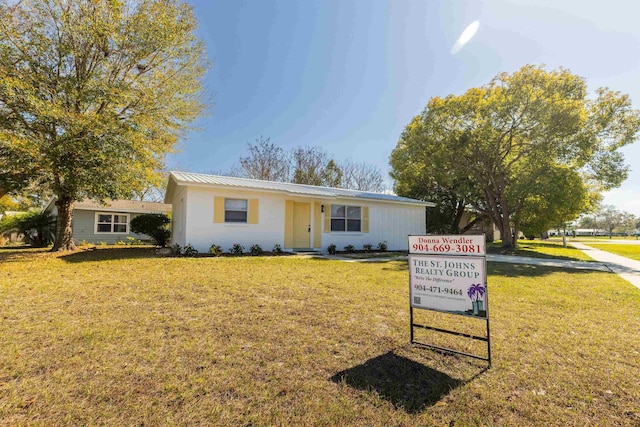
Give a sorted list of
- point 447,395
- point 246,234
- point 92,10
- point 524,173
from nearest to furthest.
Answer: point 447,395 < point 92,10 < point 246,234 < point 524,173

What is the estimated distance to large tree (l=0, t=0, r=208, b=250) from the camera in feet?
32.3

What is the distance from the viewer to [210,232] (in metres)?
11.8

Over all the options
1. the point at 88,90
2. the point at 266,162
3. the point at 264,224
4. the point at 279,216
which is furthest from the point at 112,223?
the point at 279,216

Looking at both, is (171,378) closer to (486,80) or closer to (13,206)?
(486,80)

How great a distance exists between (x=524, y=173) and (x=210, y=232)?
1739cm

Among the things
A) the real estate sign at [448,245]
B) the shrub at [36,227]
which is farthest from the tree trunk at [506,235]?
the shrub at [36,227]

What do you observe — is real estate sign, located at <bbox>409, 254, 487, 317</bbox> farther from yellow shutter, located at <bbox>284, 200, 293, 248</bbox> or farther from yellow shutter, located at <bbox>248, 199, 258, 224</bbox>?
yellow shutter, located at <bbox>284, 200, 293, 248</bbox>

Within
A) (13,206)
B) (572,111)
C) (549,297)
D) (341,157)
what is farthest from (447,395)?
(13,206)

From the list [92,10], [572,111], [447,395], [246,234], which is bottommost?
[447,395]

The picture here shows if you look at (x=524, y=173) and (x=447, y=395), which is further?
(x=524, y=173)

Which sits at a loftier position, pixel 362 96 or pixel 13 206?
pixel 362 96

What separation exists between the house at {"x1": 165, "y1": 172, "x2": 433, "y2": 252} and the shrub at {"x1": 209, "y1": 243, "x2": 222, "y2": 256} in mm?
179

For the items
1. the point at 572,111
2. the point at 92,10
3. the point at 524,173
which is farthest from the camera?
the point at 524,173

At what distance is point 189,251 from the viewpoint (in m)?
11.2
